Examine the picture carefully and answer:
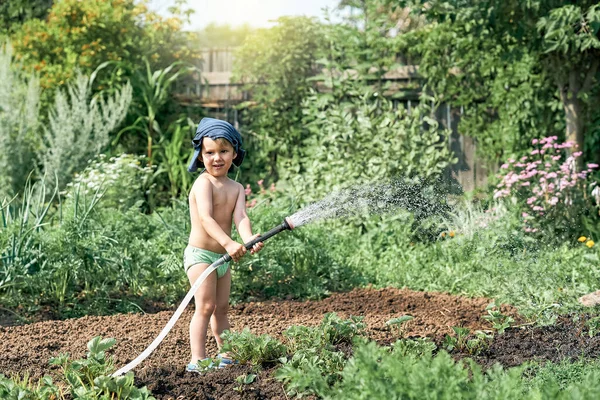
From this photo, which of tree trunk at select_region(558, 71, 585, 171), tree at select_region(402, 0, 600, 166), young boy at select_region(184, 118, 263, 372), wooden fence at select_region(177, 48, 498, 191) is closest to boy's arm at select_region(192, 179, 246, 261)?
young boy at select_region(184, 118, 263, 372)

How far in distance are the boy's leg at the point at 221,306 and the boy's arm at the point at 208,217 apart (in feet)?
0.82

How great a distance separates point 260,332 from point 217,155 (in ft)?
3.56

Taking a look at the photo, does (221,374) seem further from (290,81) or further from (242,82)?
(242,82)

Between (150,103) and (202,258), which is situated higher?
(150,103)

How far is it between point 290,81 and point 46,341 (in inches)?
232

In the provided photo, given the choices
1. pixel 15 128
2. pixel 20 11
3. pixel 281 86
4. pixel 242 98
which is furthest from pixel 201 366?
pixel 20 11

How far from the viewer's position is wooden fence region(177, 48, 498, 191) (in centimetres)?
889

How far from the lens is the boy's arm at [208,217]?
3334mm

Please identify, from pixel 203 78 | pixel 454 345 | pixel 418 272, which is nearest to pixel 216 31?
pixel 203 78

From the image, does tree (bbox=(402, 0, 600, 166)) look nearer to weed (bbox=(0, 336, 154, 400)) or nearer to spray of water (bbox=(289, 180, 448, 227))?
spray of water (bbox=(289, 180, 448, 227))

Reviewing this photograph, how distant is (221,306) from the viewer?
360 centimetres

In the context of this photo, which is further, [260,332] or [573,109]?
[573,109]

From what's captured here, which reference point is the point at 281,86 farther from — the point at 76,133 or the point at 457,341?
the point at 457,341

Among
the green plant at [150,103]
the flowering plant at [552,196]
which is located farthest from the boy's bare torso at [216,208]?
the green plant at [150,103]
